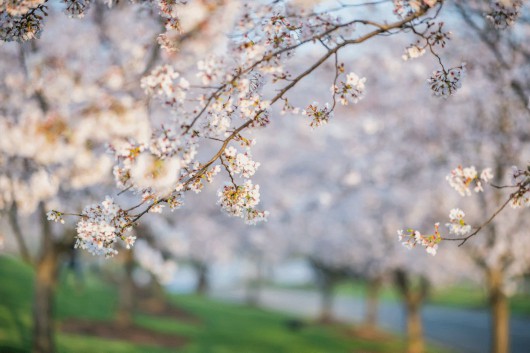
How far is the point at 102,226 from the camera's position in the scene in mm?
3557

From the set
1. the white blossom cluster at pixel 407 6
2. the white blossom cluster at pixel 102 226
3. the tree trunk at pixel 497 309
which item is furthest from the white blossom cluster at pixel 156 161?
the tree trunk at pixel 497 309

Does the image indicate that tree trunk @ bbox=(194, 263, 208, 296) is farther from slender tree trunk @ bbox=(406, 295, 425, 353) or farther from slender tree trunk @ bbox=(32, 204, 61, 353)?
slender tree trunk @ bbox=(32, 204, 61, 353)

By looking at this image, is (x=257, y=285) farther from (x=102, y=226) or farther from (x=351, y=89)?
(x=102, y=226)

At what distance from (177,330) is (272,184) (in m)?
10.1

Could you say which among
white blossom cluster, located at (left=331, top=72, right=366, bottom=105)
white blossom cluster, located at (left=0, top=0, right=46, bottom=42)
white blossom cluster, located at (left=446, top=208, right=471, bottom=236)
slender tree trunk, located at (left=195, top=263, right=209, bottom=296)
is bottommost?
white blossom cluster, located at (left=446, top=208, right=471, bottom=236)

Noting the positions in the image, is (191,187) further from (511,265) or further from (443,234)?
(443,234)

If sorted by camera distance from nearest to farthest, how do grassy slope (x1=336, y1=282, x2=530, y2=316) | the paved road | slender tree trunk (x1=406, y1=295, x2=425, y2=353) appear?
1. slender tree trunk (x1=406, y1=295, x2=425, y2=353)
2. the paved road
3. grassy slope (x1=336, y1=282, x2=530, y2=316)

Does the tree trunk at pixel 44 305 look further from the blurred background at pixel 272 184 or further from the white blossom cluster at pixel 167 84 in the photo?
the white blossom cluster at pixel 167 84

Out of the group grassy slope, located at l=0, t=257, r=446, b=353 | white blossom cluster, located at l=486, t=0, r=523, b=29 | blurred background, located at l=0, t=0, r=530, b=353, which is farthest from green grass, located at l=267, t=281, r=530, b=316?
white blossom cluster, located at l=486, t=0, r=523, b=29

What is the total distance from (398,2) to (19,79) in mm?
7373

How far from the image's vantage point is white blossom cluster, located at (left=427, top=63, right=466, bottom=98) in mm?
4000

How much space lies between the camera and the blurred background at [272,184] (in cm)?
749

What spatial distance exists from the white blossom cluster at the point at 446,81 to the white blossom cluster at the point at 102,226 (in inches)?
110

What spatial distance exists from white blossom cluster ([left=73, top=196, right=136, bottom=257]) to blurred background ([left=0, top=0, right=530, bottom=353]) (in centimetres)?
96
